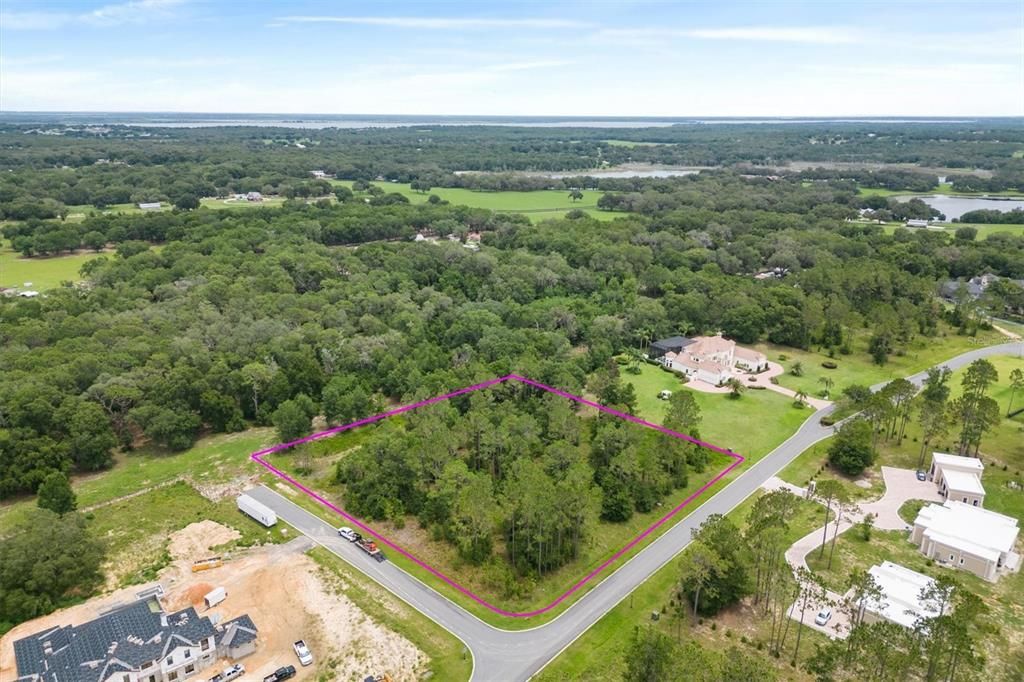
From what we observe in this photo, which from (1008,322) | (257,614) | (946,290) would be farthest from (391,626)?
(946,290)

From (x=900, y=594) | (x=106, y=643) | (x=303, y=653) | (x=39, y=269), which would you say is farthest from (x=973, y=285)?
(x=39, y=269)

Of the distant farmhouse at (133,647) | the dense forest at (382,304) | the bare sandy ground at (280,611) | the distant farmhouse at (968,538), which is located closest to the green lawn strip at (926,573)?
the distant farmhouse at (968,538)

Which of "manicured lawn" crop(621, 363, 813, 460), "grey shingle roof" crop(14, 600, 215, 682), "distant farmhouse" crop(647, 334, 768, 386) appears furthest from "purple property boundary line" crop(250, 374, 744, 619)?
"distant farmhouse" crop(647, 334, 768, 386)

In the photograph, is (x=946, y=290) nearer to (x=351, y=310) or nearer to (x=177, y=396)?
(x=351, y=310)

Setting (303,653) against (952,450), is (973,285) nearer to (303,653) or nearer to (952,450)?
(952,450)

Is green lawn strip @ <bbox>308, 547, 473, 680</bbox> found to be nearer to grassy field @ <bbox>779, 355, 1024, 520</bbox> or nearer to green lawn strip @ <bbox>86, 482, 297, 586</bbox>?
green lawn strip @ <bbox>86, 482, 297, 586</bbox>

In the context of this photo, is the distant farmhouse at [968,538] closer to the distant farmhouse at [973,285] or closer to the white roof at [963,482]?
the white roof at [963,482]
